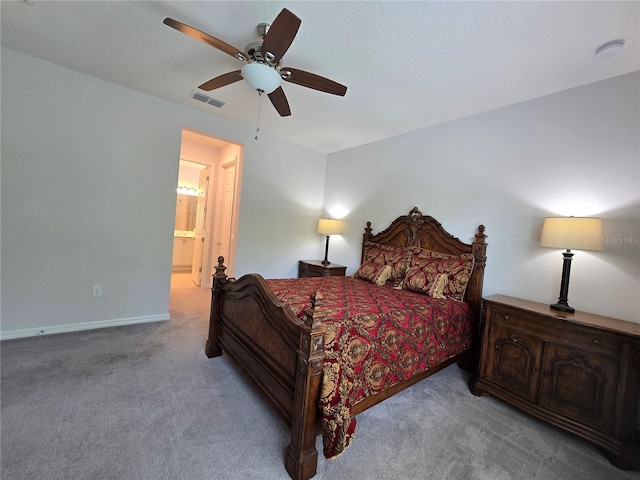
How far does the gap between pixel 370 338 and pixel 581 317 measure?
1.60 metres

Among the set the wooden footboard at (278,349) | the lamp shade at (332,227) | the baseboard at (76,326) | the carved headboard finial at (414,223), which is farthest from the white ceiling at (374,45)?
the baseboard at (76,326)

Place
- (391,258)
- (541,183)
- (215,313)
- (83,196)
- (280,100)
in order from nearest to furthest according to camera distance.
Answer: (280,100)
(541,183)
(215,313)
(83,196)
(391,258)

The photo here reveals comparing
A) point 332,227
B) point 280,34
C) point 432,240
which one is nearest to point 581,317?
point 432,240

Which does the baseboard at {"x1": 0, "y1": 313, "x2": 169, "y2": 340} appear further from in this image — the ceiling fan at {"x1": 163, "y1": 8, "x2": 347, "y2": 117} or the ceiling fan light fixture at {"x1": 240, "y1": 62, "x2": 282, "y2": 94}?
the ceiling fan light fixture at {"x1": 240, "y1": 62, "x2": 282, "y2": 94}

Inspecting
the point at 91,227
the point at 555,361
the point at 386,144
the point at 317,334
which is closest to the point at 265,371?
the point at 317,334

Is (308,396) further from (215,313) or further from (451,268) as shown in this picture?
(451,268)

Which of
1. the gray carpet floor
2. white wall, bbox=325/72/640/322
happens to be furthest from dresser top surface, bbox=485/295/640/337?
the gray carpet floor

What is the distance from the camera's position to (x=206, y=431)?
1698 millimetres

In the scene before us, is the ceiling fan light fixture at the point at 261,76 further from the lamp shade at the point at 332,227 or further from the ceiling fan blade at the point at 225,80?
the lamp shade at the point at 332,227

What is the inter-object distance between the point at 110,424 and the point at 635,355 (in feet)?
10.8

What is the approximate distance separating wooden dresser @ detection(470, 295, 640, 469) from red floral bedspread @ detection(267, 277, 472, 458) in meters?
0.34

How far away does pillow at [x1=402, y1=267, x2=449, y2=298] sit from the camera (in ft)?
8.86

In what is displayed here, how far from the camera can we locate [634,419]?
1.68 meters

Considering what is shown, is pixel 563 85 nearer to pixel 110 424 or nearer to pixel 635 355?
pixel 635 355
